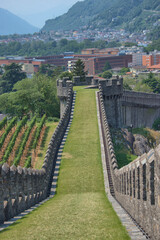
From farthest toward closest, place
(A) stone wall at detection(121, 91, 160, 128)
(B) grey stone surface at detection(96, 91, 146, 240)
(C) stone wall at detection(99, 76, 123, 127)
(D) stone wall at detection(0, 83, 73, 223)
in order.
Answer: (A) stone wall at detection(121, 91, 160, 128) → (C) stone wall at detection(99, 76, 123, 127) → (D) stone wall at detection(0, 83, 73, 223) → (B) grey stone surface at detection(96, 91, 146, 240)

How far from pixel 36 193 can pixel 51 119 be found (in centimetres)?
4807

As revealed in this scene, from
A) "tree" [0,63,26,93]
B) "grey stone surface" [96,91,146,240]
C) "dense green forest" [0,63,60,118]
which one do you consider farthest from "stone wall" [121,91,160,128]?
"tree" [0,63,26,93]

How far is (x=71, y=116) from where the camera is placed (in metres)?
55.3

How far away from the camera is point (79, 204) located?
28.1m

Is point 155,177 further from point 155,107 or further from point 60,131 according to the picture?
point 155,107

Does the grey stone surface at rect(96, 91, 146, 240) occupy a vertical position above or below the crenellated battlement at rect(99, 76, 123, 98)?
below

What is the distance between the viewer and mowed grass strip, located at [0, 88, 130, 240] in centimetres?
1966

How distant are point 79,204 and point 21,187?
3.69 m

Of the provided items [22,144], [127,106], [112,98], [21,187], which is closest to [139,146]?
[112,98]

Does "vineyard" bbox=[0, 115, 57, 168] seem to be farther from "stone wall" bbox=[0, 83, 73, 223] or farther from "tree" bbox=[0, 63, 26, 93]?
A: "tree" bbox=[0, 63, 26, 93]

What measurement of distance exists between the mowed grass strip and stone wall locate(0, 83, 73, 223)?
1.13 m

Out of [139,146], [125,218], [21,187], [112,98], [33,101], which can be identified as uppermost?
[112,98]

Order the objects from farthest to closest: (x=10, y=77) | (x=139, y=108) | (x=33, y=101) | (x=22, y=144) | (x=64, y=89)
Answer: (x=10, y=77), (x=139, y=108), (x=33, y=101), (x=22, y=144), (x=64, y=89)

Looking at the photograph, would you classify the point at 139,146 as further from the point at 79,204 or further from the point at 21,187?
the point at 21,187
